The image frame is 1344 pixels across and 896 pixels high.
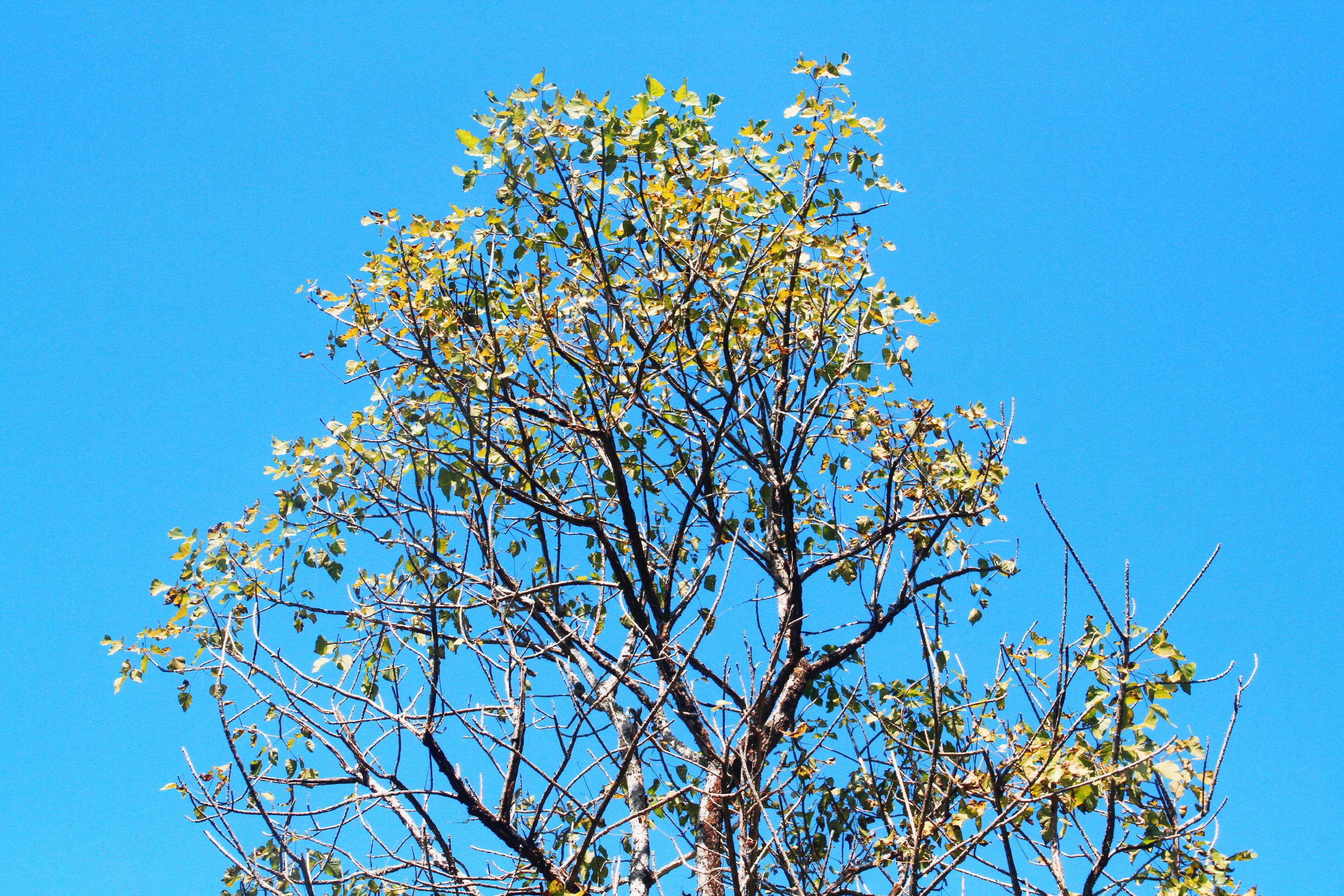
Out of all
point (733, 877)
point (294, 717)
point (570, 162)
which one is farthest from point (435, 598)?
point (570, 162)

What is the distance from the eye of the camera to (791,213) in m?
7.03

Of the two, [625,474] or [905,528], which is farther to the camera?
[625,474]

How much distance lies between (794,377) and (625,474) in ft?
5.46

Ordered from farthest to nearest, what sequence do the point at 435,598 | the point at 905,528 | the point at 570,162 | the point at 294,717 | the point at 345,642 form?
the point at 905,528
the point at 345,642
the point at 570,162
the point at 435,598
the point at 294,717

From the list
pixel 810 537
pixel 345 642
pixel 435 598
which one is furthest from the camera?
pixel 810 537

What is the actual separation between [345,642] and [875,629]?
12.4 feet

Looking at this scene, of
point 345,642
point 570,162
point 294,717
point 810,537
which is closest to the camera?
point 294,717

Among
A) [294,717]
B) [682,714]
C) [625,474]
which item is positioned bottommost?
[294,717]

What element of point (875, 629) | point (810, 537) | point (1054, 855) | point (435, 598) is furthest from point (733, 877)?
point (810, 537)

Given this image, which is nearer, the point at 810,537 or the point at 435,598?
the point at 435,598

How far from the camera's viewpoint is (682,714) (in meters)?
6.23

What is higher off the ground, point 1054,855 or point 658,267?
point 658,267

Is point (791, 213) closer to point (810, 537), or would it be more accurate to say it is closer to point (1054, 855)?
point (810, 537)

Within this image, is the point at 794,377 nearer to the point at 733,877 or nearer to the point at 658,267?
the point at 658,267
